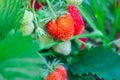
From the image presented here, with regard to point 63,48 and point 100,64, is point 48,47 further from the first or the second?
point 100,64

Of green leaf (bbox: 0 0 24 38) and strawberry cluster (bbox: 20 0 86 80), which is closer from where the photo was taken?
green leaf (bbox: 0 0 24 38)

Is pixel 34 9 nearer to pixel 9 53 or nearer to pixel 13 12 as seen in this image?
pixel 13 12

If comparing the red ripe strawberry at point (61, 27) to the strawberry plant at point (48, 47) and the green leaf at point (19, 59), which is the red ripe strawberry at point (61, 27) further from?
the green leaf at point (19, 59)

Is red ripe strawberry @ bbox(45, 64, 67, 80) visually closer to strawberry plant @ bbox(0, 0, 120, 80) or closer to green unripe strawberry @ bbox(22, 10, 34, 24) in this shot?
strawberry plant @ bbox(0, 0, 120, 80)

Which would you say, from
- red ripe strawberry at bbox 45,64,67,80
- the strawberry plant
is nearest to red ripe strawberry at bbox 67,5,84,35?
the strawberry plant

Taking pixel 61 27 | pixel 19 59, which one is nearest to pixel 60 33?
pixel 61 27

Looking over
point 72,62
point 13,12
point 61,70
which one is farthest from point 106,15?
point 13,12

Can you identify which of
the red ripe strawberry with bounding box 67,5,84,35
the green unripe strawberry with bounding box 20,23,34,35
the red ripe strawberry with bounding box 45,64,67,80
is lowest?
the red ripe strawberry with bounding box 45,64,67,80

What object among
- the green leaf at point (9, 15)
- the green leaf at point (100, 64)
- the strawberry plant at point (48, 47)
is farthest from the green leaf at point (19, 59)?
the green leaf at point (100, 64)
